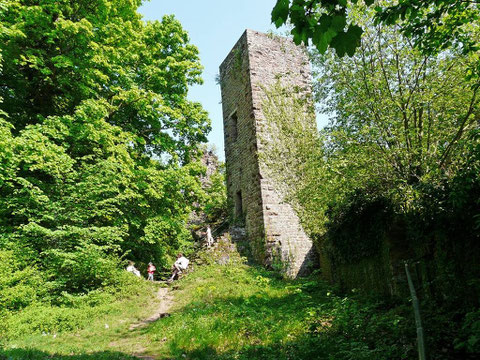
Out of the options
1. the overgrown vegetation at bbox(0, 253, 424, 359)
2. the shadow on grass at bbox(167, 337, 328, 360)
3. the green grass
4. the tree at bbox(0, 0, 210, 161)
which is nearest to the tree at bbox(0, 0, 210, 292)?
the tree at bbox(0, 0, 210, 161)

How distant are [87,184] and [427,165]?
8217 millimetres

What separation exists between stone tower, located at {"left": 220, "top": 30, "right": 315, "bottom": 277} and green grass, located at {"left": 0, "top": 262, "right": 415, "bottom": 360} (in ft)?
8.16

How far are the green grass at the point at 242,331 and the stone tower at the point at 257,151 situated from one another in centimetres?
249

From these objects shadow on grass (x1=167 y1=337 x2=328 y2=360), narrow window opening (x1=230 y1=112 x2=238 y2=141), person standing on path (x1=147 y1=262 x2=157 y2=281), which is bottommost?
shadow on grass (x1=167 y1=337 x2=328 y2=360)

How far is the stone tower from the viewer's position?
11.6 meters

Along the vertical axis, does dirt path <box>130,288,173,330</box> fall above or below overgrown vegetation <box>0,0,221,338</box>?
below

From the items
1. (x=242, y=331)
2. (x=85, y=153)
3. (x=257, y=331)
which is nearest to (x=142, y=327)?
(x=242, y=331)

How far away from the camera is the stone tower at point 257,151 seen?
38.1 feet

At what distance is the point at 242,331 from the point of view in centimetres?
595

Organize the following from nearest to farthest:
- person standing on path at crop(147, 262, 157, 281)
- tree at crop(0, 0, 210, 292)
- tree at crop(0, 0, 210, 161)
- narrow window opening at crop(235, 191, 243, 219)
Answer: tree at crop(0, 0, 210, 292) < tree at crop(0, 0, 210, 161) < person standing on path at crop(147, 262, 157, 281) < narrow window opening at crop(235, 191, 243, 219)

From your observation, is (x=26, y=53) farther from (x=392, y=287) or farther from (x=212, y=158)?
(x=212, y=158)

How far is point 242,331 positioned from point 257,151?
289 inches

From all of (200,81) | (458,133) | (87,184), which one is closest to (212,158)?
(200,81)

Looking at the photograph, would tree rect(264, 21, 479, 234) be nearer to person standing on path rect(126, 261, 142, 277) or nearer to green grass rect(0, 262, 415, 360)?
green grass rect(0, 262, 415, 360)
